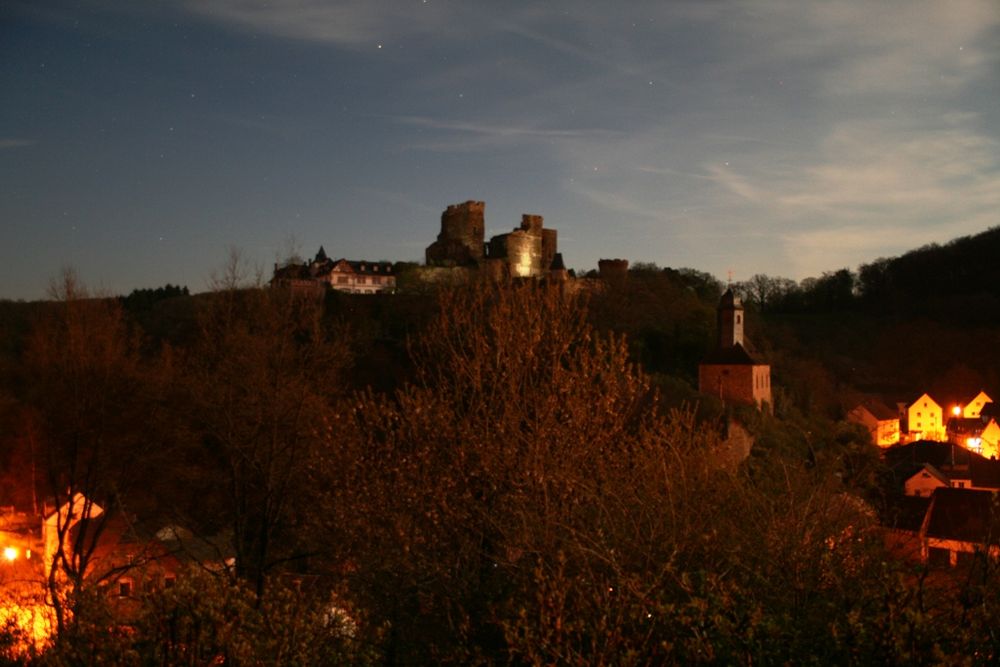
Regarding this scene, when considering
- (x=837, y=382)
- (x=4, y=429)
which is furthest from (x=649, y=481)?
(x=837, y=382)

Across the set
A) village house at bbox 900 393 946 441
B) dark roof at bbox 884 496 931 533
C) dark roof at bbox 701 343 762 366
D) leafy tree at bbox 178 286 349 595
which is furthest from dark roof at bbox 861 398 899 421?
leafy tree at bbox 178 286 349 595

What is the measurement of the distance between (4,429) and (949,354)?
5352cm

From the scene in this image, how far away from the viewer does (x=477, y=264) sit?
55781mm

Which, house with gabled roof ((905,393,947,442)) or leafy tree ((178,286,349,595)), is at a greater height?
leafy tree ((178,286,349,595))

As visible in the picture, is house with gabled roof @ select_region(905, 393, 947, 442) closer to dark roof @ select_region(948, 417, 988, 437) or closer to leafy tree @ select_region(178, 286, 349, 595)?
dark roof @ select_region(948, 417, 988, 437)

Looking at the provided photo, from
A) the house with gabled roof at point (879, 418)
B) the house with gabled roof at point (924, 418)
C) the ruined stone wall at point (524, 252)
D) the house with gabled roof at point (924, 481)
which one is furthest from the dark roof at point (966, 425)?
the ruined stone wall at point (524, 252)

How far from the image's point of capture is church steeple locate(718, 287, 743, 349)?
35156mm

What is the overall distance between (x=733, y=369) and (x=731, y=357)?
0.70 metres

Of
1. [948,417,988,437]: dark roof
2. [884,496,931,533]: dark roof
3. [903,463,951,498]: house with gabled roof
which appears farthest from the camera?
[948,417,988,437]: dark roof

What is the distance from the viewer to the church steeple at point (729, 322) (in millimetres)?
35156

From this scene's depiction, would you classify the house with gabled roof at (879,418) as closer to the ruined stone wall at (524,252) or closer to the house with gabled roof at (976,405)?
the house with gabled roof at (976,405)

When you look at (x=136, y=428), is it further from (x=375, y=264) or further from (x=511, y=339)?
(x=375, y=264)

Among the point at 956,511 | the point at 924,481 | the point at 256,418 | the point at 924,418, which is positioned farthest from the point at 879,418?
the point at 256,418

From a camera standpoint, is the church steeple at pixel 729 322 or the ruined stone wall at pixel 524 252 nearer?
the church steeple at pixel 729 322
